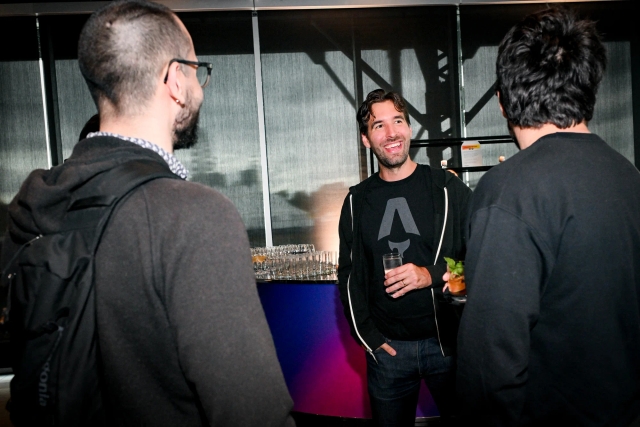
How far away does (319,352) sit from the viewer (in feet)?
10.7

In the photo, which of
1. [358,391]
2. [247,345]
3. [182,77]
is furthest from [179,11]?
[247,345]

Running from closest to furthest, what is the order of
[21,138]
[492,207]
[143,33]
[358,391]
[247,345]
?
[247,345] → [143,33] → [492,207] → [358,391] → [21,138]

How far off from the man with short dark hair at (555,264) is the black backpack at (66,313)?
0.73 m

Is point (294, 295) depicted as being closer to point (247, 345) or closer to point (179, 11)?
point (247, 345)

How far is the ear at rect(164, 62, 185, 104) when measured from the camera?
1019mm

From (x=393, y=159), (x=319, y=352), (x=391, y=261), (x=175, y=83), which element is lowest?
(x=319, y=352)

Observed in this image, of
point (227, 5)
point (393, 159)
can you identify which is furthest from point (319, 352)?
point (227, 5)

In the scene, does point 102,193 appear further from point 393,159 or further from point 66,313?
point 393,159

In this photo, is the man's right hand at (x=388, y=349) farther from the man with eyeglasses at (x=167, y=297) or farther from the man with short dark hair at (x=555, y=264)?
the man with eyeglasses at (x=167, y=297)

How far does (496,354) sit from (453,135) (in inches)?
205

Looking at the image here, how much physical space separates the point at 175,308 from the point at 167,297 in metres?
0.03

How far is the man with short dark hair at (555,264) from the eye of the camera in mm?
1065

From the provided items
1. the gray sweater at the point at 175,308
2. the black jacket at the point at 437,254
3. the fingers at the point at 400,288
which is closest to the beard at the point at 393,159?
the black jacket at the point at 437,254

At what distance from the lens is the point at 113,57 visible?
98 cm
